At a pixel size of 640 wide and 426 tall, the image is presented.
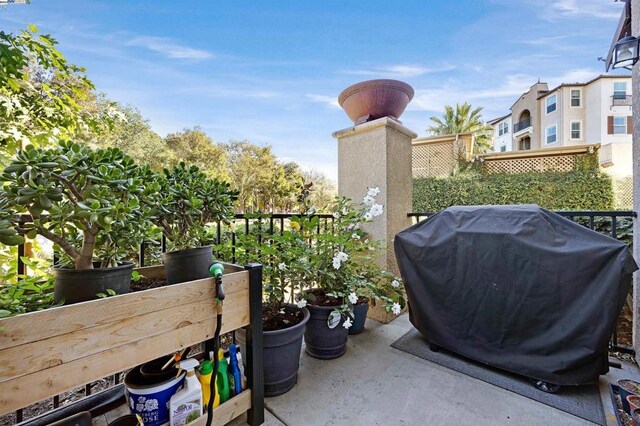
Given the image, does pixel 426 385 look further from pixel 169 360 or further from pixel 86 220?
pixel 86 220

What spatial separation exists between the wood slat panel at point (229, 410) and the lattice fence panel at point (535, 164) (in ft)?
32.7

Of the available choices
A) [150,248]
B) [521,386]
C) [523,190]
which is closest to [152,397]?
[150,248]

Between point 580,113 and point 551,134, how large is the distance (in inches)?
59.4

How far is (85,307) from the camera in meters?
0.78

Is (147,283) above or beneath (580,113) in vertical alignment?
beneath

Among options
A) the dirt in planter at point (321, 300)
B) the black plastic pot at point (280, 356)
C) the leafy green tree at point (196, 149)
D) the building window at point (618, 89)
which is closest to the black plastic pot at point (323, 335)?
the dirt in planter at point (321, 300)

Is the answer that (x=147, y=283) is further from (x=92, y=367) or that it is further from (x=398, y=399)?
(x=398, y=399)

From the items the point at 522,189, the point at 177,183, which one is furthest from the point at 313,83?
the point at 522,189

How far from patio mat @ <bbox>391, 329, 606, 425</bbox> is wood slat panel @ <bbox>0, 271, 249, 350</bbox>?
152 centimetres

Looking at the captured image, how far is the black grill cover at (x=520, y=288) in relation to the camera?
1.30 m


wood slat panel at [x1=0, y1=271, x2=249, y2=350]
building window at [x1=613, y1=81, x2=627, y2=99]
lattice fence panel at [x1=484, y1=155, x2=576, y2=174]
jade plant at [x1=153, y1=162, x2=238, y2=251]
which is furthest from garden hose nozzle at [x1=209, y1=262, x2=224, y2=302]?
building window at [x1=613, y1=81, x2=627, y2=99]

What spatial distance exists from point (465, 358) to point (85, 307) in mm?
2005

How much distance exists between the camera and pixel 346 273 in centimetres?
188

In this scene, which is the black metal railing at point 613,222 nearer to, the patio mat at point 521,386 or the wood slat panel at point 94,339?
the patio mat at point 521,386
